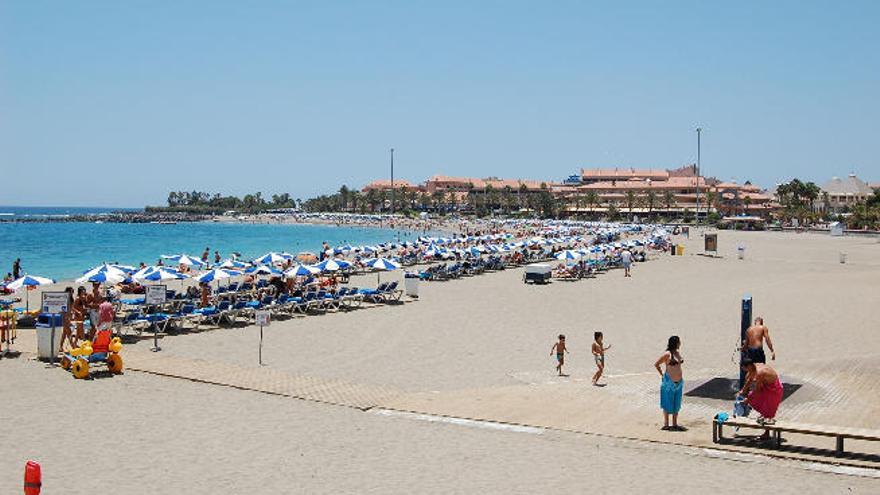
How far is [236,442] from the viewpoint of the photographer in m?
9.64

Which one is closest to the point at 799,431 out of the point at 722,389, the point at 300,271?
the point at 722,389

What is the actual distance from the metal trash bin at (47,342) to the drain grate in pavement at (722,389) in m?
10.4

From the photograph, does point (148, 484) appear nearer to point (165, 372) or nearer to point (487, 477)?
point (487, 477)

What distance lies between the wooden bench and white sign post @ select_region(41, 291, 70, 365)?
1073 centimetres

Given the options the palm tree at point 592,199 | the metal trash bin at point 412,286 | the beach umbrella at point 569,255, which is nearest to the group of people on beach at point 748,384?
the metal trash bin at point 412,286

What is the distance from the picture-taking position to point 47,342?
14.1m

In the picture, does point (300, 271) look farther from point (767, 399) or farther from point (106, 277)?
point (767, 399)

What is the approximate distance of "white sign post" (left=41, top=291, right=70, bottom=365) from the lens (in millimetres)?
14023

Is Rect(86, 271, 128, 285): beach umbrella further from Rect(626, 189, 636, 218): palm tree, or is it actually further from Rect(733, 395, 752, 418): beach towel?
Rect(626, 189, 636, 218): palm tree

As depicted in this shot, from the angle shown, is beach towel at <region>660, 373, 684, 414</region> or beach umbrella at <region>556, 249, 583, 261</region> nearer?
beach towel at <region>660, 373, 684, 414</region>

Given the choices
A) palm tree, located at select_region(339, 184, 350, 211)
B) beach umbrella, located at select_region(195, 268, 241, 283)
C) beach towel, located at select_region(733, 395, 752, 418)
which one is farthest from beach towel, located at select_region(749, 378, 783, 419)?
palm tree, located at select_region(339, 184, 350, 211)

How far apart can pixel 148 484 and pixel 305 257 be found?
3640 centimetres

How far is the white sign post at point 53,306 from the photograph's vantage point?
14.0 meters

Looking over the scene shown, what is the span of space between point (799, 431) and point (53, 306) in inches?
468
